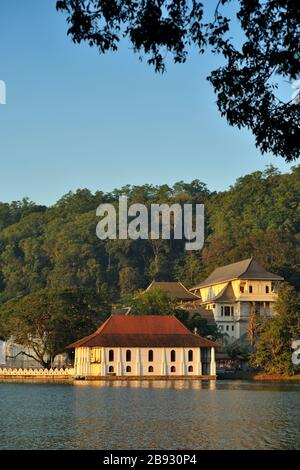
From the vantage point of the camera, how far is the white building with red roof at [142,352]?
7606 cm

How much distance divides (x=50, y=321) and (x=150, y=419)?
43.9 metres

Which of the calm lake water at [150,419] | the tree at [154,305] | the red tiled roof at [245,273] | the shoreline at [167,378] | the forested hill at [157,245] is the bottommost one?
the calm lake water at [150,419]

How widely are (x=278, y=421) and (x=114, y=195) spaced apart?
14615 centimetres

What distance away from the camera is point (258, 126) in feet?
57.5

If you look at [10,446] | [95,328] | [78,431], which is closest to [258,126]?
[10,446]

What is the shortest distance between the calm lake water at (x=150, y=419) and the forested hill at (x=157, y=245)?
69326 millimetres

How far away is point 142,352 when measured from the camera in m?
76.9

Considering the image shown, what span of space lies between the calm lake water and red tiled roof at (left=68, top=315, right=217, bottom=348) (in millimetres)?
18923

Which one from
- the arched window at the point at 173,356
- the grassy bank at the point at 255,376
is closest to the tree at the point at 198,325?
the grassy bank at the point at 255,376

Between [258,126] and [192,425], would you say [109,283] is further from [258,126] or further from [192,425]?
[258,126]

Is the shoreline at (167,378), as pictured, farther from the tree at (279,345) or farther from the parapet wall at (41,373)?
the tree at (279,345)

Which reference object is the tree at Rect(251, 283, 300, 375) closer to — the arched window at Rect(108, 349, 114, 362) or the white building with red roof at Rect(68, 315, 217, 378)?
the white building with red roof at Rect(68, 315, 217, 378)

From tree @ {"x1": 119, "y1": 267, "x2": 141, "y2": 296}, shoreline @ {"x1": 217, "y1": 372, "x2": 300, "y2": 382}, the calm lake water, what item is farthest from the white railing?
tree @ {"x1": 119, "y1": 267, "x2": 141, "y2": 296}

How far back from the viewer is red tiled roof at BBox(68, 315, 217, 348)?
76438mm
